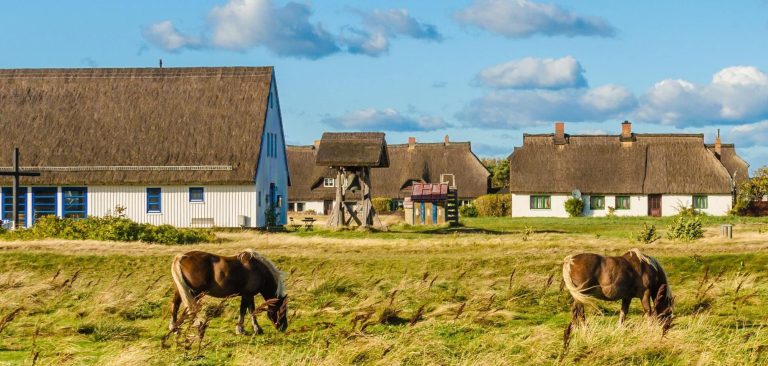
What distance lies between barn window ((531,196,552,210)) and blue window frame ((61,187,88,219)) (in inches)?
1515

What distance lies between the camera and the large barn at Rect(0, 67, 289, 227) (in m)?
45.2

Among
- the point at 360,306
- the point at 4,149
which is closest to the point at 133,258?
the point at 360,306

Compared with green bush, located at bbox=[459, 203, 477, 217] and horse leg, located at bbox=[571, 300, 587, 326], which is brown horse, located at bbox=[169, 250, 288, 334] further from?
green bush, located at bbox=[459, 203, 477, 217]

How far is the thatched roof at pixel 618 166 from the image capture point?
73.8 meters

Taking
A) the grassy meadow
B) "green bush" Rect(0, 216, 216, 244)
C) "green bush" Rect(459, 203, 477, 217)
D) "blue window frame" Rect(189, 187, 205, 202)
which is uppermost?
"blue window frame" Rect(189, 187, 205, 202)

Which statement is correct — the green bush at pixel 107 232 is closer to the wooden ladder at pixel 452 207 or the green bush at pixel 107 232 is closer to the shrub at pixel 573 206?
the wooden ladder at pixel 452 207

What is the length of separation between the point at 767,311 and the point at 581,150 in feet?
201

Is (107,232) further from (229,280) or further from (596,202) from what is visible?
(596,202)

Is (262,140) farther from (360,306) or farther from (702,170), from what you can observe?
(702,170)

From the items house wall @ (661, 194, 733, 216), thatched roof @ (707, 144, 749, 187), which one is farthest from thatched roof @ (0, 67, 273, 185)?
thatched roof @ (707, 144, 749, 187)

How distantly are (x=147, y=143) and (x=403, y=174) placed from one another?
134ft

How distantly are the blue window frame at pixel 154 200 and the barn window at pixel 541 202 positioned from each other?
36.3 m

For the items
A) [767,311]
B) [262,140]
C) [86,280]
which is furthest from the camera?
[262,140]

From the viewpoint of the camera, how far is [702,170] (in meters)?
74.8
